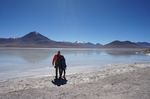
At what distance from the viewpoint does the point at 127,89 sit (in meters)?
8.69

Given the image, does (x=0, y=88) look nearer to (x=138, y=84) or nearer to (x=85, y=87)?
Result: (x=85, y=87)

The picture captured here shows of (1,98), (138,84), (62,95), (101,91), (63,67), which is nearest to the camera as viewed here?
(1,98)

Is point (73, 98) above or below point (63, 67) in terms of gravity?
below

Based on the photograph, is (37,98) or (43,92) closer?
(37,98)

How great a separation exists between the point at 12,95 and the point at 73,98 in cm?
232

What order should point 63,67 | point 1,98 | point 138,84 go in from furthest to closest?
point 63,67 → point 138,84 → point 1,98

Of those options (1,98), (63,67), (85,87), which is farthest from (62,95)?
(63,67)

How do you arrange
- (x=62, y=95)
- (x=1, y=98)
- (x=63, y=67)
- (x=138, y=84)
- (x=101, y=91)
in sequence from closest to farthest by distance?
(x=1, y=98) < (x=62, y=95) < (x=101, y=91) < (x=138, y=84) < (x=63, y=67)

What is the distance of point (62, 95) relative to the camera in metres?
7.71

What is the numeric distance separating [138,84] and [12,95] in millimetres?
5797

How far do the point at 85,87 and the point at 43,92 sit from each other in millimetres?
1949

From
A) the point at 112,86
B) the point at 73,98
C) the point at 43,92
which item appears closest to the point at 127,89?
the point at 112,86

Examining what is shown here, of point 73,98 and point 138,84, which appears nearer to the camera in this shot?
point 73,98

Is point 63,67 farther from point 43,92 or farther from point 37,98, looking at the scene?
point 37,98
